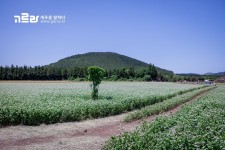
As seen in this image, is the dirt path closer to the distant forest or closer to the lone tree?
the lone tree

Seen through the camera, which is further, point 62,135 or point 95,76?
point 95,76

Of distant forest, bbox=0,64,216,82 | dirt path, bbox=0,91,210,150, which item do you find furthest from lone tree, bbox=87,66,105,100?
distant forest, bbox=0,64,216,82

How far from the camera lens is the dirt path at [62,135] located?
43.9ft

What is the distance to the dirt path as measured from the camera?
13.4m

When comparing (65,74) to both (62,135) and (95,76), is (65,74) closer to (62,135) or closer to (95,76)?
(95,76)

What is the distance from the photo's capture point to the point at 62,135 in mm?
15625

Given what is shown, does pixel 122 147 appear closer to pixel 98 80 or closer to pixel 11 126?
pixel 11 126

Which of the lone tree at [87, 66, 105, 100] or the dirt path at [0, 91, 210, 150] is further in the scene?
the lone tree at [87, 66, 105, 100]

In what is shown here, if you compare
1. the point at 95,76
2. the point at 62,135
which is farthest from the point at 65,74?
the point at 62,135

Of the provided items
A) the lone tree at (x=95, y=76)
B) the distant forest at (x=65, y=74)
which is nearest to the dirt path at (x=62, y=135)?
the lone tree at (x=95, y=76)

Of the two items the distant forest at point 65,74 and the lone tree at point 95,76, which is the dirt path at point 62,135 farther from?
the distant forest at point 65,74

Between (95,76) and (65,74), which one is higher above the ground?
(65,74)

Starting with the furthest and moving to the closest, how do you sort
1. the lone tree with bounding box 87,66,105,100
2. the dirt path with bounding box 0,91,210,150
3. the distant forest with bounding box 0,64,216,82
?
the distant forest with bounding box 0,64,216,82
the lone tree with bounding box 87,66,105,100
the dirt path with bounding box 0,91,210,150

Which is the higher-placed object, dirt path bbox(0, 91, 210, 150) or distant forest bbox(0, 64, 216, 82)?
distant forest bbox(0, 64, 216, 82)
